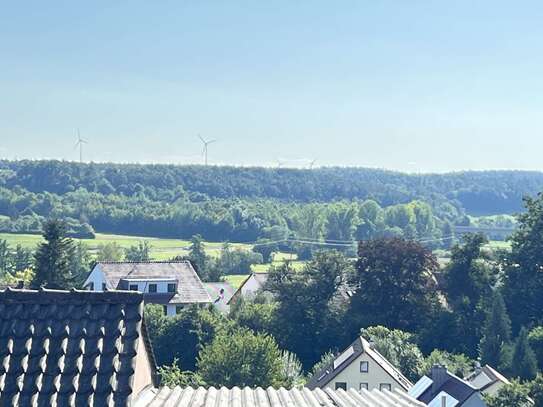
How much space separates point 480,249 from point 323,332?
14.9m

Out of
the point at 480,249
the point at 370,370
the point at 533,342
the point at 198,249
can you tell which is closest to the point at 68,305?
the point at 370,370

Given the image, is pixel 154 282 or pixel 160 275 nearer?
pixel 154 282

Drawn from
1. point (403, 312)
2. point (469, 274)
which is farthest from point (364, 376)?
point (469, 274)

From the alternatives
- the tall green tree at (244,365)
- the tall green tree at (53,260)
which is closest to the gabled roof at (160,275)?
the tall green tree at (53,260)

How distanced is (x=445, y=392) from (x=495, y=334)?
17937 millimetres

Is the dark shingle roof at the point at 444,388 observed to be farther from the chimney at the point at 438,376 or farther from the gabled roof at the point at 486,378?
the gabled roof at the point at 486,378

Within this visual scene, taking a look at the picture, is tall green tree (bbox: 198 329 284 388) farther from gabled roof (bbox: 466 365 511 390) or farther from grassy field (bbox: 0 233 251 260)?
grassy field (bbox: 0 233 251 260)

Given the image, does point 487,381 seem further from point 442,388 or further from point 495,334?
point 495,334

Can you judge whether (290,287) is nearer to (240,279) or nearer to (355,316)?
(355,316)

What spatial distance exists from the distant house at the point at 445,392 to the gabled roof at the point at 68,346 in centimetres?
3454

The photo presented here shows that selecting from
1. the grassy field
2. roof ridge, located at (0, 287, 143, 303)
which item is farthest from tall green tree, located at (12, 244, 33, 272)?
roof ridge, located at (0, 287, 143, 303)

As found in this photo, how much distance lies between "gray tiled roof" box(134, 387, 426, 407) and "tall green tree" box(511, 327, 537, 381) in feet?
149

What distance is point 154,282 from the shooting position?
7719cm

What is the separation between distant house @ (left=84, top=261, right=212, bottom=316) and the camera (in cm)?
7644
